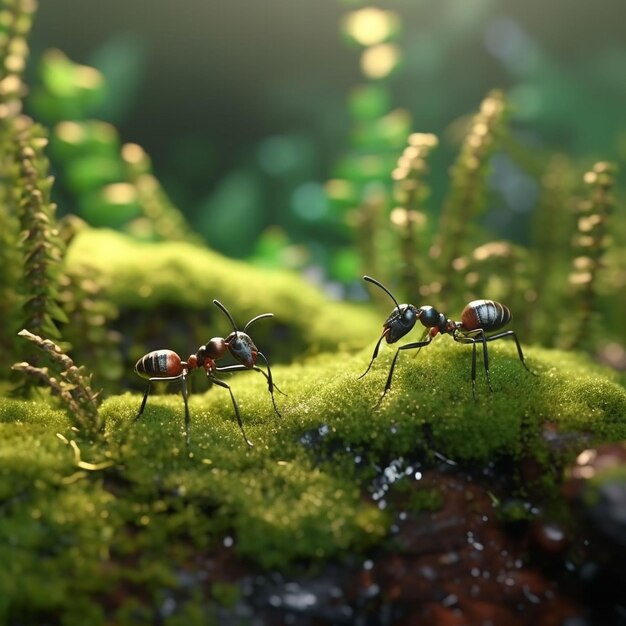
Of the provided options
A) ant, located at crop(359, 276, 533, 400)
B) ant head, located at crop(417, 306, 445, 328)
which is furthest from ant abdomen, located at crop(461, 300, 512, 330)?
ant head, located at crop(417, 306, 445, 328)

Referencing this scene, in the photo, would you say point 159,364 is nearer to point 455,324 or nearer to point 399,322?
point 399,322

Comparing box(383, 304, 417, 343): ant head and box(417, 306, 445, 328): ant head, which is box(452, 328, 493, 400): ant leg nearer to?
box(417, 306, 445, 328): ant head

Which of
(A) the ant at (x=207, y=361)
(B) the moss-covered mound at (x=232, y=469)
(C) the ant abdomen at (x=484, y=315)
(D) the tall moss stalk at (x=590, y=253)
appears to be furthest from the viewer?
(D) the tall moss stalk at (x=590, y=253)

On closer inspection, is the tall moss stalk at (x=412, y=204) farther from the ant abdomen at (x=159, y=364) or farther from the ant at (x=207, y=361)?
the ant abdomen at (x=159, y=364)

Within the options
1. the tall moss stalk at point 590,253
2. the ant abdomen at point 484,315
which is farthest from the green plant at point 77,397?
the tall moss stalk at point 590,253

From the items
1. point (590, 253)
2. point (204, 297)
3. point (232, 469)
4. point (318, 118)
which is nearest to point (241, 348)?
point (232, 469)
